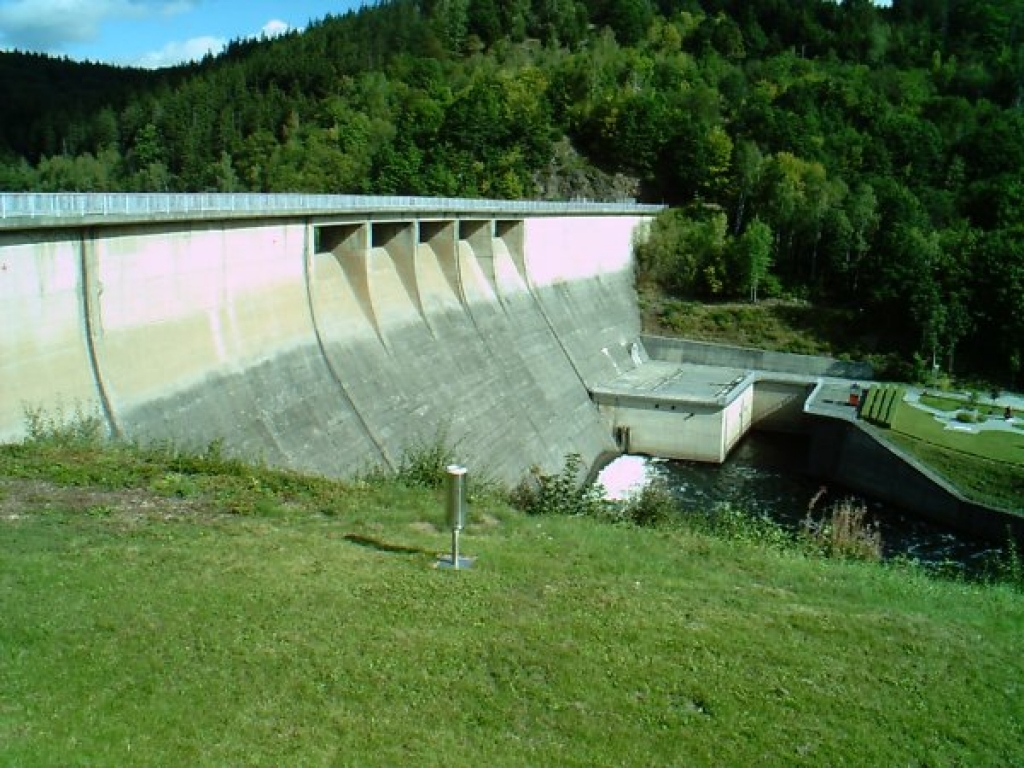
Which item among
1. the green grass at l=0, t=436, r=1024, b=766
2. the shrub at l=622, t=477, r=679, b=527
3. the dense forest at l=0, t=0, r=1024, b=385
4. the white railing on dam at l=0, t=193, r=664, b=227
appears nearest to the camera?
the green grass at l=0, t=436, r=1024, b=766

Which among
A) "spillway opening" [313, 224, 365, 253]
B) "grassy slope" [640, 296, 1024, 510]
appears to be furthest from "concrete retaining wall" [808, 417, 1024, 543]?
"spillway opening" [313, 224, 365, 253]

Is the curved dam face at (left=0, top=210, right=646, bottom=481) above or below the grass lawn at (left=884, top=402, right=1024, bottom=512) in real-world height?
above

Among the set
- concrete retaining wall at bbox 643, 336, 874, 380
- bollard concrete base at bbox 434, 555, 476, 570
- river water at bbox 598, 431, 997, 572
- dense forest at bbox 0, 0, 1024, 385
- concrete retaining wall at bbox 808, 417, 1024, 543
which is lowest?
river water at bbox 598, 431, 997, 572

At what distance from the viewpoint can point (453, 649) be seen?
6805 mm

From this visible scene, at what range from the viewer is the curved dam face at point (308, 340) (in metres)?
14.9

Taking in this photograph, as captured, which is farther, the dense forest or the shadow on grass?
the dense forest

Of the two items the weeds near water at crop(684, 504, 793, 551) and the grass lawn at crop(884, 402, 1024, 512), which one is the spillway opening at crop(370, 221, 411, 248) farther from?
the grass lawn at crop(884, 402, 1024, 512)

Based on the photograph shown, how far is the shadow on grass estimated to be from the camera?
919cm

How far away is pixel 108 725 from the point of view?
5488 millimetres

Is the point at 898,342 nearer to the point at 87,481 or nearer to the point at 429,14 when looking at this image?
the point at 87,481

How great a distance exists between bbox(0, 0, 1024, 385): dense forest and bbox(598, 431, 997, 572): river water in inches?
311

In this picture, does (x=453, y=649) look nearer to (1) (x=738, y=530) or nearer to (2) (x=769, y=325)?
(1) (x=738, y=530)

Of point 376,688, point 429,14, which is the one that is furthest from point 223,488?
point 429,14

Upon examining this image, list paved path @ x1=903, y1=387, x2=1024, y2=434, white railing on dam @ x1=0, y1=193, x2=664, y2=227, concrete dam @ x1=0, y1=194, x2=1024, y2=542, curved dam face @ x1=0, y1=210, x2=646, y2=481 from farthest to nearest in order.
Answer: paved path @ x1=903, y1=387, x2=1024, y2=434 → concrete dam @ x1=0, y1=194, x2=1024, y2=542 → curved dam face @ x1=0, y1=210, x2=646, y2=481 → white railing on dam @ x1=0, y1=193, x2=664, y2=227
